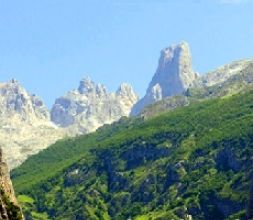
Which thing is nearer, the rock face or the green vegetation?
Result: the rock face

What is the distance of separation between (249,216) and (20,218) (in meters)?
106

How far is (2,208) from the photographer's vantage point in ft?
180

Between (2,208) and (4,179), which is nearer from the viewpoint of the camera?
(2,208)

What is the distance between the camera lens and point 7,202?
58.1m

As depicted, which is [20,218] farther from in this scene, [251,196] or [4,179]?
[251,196]

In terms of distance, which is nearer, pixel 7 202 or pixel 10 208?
pixel 10 208

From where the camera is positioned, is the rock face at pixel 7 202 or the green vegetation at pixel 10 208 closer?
the rock face at pixel 7 202

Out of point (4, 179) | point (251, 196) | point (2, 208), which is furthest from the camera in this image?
point (251, 196)

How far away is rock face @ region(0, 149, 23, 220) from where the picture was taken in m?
55.3

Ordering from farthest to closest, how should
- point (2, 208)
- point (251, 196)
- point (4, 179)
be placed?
point (251, 196), point (4, 179), point (2, 208)

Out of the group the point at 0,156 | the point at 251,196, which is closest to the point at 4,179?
the point at 0,156

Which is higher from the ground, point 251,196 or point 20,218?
point 251,196

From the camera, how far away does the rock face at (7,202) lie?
55.3m

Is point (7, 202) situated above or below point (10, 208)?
above
